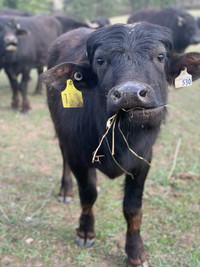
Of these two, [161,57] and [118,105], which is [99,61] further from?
[118,105]

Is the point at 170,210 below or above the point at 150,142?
below

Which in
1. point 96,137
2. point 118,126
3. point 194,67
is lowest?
point 96,137

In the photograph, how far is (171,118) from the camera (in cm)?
674

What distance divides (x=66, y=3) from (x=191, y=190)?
114 feet

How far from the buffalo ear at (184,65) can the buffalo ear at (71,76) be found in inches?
25.8

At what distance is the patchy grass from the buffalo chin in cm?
153

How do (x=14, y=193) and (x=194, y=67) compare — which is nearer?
(x=194, y=67)

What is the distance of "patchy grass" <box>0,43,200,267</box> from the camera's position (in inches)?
121

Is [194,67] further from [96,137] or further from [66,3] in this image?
[66,3]

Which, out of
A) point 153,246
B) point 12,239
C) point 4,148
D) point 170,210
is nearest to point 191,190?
point 170,210

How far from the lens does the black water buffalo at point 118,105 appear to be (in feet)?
6.75

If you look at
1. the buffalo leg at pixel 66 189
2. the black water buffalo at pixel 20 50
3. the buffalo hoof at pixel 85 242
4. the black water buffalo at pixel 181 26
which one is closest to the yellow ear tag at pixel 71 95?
the buffalo leg at pixel 66 189

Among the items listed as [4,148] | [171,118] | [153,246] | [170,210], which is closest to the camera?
[153,246]

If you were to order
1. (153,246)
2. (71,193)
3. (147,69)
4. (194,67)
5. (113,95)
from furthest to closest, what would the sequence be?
(71,193) → (153,246) → (194,67) → (147,69) → (113,95)
